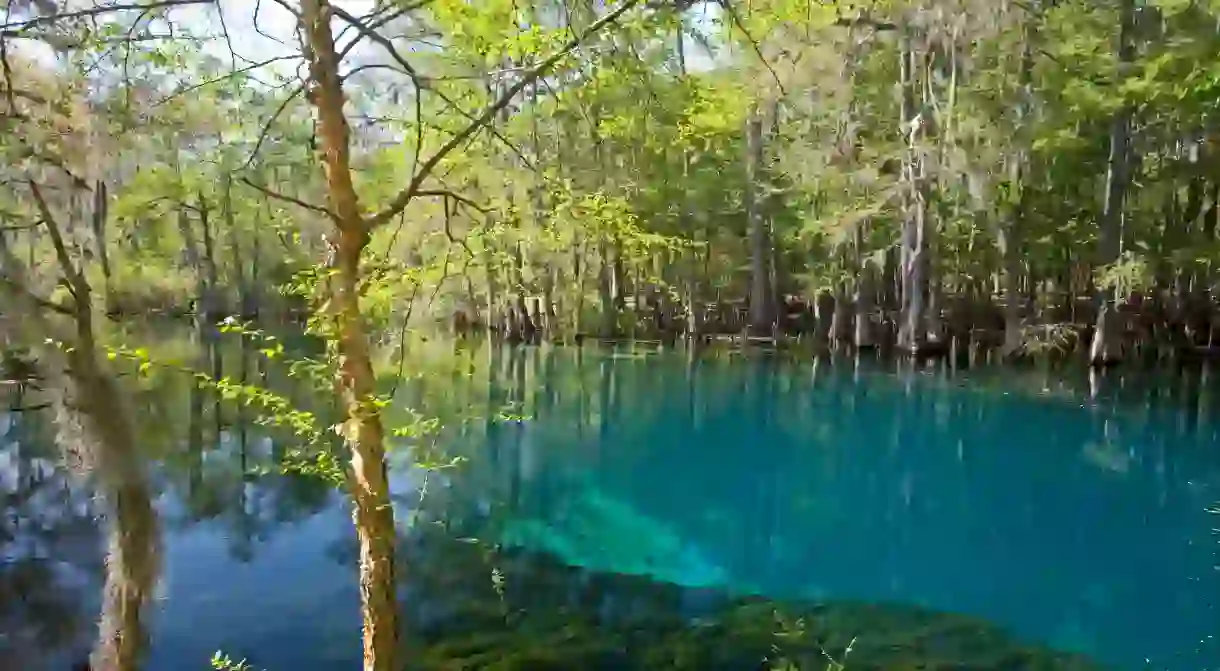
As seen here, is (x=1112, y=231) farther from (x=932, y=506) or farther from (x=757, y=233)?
(x=932, y=506)

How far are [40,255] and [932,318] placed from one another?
69.2 feet

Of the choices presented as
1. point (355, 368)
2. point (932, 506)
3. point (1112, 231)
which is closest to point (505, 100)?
point (355, 368)

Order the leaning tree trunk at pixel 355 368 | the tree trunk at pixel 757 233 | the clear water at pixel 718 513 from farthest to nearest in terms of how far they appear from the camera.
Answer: the tree trunk at pixel 757 233
the clear water at pixel 718 513
the leaning tree trunk at pixel 355 368

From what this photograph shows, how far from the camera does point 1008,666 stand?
6.24 meters

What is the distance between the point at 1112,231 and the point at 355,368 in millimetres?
19453

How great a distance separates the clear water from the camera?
278 inches

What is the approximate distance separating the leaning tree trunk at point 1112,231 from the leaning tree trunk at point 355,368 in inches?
739

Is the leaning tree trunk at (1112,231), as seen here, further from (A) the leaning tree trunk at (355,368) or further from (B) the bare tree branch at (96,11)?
(B) the bare tree branch at (96,11)

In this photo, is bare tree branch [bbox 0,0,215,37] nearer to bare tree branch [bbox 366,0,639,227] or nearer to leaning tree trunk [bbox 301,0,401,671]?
leaning tree trunk [bbox 301,0,401,671]

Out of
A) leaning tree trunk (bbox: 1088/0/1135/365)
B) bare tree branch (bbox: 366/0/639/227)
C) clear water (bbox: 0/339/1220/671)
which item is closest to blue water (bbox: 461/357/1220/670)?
clear water (bbox: 0/339/1220/671)

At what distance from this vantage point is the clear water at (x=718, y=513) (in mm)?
7066

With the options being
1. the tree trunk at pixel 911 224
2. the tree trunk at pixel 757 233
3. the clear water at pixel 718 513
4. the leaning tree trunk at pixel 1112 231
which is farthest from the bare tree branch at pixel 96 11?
A: the tree trunk at pixel 757 233

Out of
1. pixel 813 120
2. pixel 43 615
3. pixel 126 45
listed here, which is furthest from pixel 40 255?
pixel 813 120

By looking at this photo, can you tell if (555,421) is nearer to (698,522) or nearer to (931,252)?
(698,522)
